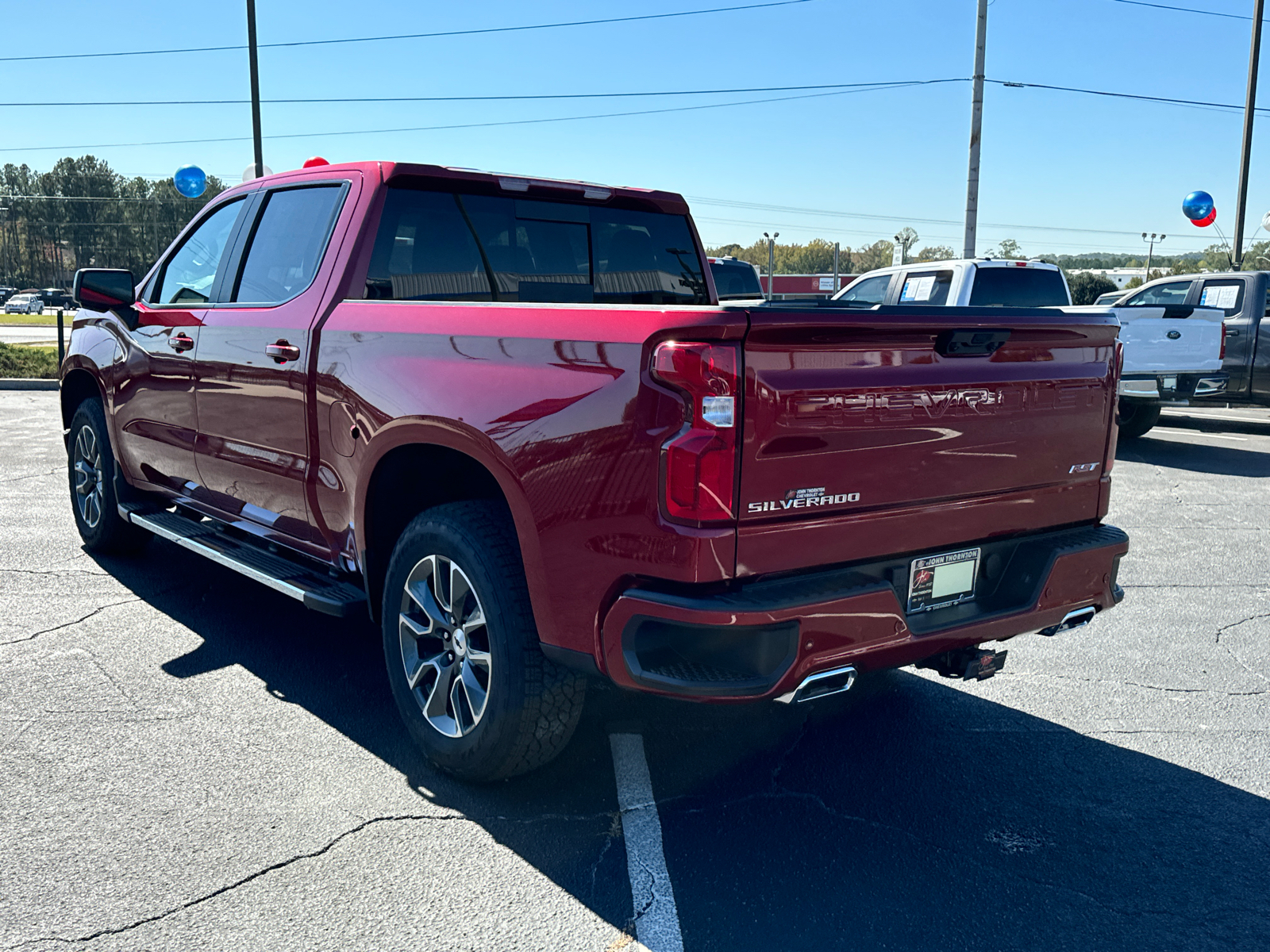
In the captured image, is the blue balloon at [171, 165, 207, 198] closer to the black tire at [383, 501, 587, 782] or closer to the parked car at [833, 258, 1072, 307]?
the parked car at [833, 258, 1072, 307]

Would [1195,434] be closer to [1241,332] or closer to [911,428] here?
[1241,332]

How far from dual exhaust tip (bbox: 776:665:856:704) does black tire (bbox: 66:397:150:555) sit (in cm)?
464

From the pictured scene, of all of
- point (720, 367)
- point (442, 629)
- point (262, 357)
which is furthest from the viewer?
point (262, 357)

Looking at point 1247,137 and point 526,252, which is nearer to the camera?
point 526,252

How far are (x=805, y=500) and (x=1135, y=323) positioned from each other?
1096 cm

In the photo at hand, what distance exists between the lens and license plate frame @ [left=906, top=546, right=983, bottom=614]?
10.3ft

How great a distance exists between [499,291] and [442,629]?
5.07 feet

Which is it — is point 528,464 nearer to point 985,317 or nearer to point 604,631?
point 604,631

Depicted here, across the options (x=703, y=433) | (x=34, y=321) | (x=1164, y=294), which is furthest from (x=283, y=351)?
(x=34, y=321)

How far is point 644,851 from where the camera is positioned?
10.0 ft

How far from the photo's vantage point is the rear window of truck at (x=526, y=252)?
416 centimetres

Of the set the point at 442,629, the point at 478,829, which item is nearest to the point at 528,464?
the point at 442,629

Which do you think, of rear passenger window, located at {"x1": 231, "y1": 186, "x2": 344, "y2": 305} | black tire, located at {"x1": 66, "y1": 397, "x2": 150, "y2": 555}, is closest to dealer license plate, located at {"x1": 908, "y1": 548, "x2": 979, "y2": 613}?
rear passenger window, located at {"x1": 231, "y1": 186, "x2": 344, "y2": 305}

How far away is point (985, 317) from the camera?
3148 mm
